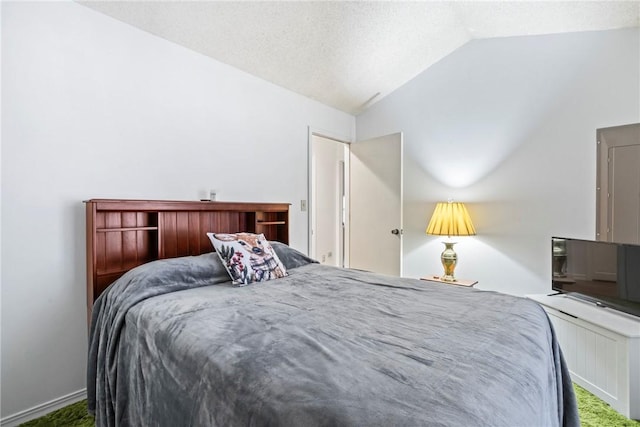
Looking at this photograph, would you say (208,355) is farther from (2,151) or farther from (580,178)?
(580,178)

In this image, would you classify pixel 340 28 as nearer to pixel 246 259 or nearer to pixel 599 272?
pixel 246 259

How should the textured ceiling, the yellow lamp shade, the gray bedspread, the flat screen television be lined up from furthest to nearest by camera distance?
the yellow lamp shade < the textured ceiling < the flat screen television < the gray bedspread

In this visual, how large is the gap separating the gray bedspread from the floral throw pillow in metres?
0.09

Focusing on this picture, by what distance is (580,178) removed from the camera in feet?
8.52

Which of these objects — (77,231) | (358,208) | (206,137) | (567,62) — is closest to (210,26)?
(206,137)

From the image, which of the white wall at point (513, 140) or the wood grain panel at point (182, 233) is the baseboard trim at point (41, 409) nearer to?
the wood grain panel at point (182, 233)

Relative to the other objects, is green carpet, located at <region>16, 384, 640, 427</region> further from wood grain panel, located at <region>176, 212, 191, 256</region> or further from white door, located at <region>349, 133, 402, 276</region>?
white door, located at <region>349, 133, 402, 276</region>

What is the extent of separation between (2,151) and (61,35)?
30.4 inches

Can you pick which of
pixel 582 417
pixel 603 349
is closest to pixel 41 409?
pixel 582 417

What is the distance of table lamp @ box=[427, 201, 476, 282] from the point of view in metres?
3.01

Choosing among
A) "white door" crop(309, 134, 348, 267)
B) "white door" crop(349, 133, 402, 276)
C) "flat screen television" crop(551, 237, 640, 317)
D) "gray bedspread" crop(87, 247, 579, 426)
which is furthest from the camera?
"white door" crop(309, 134, 348, 267)

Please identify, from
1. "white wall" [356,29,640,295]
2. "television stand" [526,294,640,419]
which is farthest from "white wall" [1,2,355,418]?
"television stand" [526,294,640,419]

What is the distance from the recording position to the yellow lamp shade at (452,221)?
118 inches

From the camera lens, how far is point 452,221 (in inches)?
119
